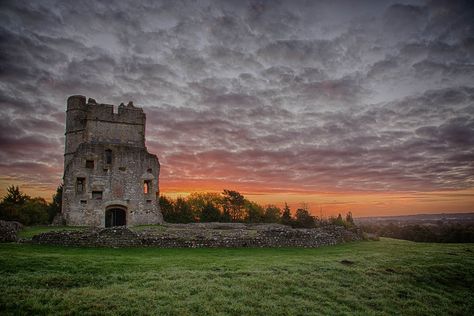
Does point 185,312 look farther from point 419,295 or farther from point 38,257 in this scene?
point 419,295

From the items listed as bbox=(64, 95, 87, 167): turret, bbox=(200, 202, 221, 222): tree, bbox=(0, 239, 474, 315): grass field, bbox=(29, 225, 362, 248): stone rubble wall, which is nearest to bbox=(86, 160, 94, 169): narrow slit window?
bbox=(64, 95, 87, 167): turret

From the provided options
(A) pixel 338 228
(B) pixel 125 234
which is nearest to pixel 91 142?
(B) pixel 125 234

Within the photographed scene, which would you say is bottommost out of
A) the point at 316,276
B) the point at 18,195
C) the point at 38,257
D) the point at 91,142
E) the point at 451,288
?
the point at 451,288

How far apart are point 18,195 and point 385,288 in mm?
42950

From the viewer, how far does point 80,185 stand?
2928cm

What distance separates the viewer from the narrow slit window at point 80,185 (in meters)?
28.9

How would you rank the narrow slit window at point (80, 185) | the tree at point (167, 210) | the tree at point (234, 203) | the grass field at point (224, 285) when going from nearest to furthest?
1. the grass field at point (224, 285)
2. the narrow slit window at point (80, 185)
3. the tree at point (167, 210)
4. the tree at point (234, 203)

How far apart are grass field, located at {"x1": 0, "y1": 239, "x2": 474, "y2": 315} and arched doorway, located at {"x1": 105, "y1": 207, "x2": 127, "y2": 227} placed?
14505 millimetres

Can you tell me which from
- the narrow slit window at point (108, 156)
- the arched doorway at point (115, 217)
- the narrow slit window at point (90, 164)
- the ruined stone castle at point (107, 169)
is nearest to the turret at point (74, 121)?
the ruined stone castle at point (107, 169)

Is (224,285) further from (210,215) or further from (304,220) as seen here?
(210,215)

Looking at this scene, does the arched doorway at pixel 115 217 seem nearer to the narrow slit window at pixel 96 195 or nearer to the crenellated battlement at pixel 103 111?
the narrow slit window at pixel 96 195

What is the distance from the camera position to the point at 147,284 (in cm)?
1024

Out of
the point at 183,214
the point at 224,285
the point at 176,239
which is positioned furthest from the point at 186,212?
the point at 224,285

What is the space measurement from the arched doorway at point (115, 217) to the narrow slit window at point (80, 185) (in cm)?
306
